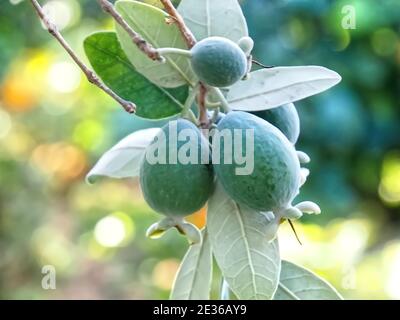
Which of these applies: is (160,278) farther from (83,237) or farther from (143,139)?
(143,139)

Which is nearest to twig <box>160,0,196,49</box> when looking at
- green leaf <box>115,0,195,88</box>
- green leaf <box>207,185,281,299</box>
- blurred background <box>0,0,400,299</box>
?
green leaf <box>115,0,195,88</box>

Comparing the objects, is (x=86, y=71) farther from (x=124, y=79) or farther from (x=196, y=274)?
(x=196, y=274)

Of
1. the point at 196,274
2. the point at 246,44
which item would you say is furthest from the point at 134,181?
the point at 246,44

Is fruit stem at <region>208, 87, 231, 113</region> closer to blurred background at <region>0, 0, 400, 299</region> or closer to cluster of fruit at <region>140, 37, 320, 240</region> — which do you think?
cluster of fruit at <region>140, 37, 320, 240</region>

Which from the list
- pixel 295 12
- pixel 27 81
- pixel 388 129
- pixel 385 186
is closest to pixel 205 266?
pixel 295 12

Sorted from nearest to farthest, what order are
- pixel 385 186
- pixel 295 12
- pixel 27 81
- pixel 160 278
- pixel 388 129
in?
pixel 295 12 → pixel 388 129 → pixel 385 186 → pixel 160 278 → pixel 27 81
